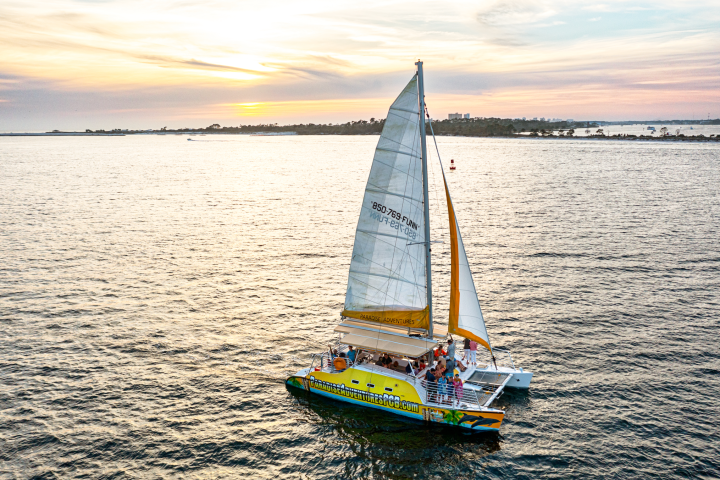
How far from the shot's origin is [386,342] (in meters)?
29.9

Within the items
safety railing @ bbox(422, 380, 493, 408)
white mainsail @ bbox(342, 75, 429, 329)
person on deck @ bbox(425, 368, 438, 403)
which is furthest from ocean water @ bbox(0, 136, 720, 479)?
white mainsail @ bbox(342, 75, 429, 329)

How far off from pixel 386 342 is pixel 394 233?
6555 mm

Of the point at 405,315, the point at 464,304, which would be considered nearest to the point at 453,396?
the point at 464,304

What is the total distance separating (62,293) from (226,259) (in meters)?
17.9

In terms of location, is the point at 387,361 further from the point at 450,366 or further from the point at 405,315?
the point at 450,366

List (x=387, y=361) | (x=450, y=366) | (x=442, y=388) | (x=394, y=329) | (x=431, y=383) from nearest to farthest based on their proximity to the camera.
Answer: (x=442, y=388)
(x=431, y=383)
(x=450, y=366)
(x=387, y=361)
(x=394, y=329)

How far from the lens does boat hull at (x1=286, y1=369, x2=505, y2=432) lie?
2703cm

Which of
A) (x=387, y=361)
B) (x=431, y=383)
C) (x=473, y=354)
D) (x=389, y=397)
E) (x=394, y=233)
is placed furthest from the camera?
(x=473, y=354)

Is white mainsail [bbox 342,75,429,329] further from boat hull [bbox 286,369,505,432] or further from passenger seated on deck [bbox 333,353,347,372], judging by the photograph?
Result: boat hull [bbox 286,369,505,432]

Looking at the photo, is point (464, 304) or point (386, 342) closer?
point (386, 342)

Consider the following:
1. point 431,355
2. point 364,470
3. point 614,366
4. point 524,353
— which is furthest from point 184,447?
point 614,366

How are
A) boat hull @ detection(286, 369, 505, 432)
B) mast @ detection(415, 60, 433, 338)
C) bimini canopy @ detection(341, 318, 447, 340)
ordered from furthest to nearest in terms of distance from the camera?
bimini canopy @ detection(341, 318, 447, 340)
mast @ detection(415, 60, 433, 338)
boat hull @ detection(286, 369, 505, 432)

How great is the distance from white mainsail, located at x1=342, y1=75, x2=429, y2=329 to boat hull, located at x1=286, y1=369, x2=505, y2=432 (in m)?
3.97

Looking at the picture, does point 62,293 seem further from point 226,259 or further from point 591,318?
point 591,318
